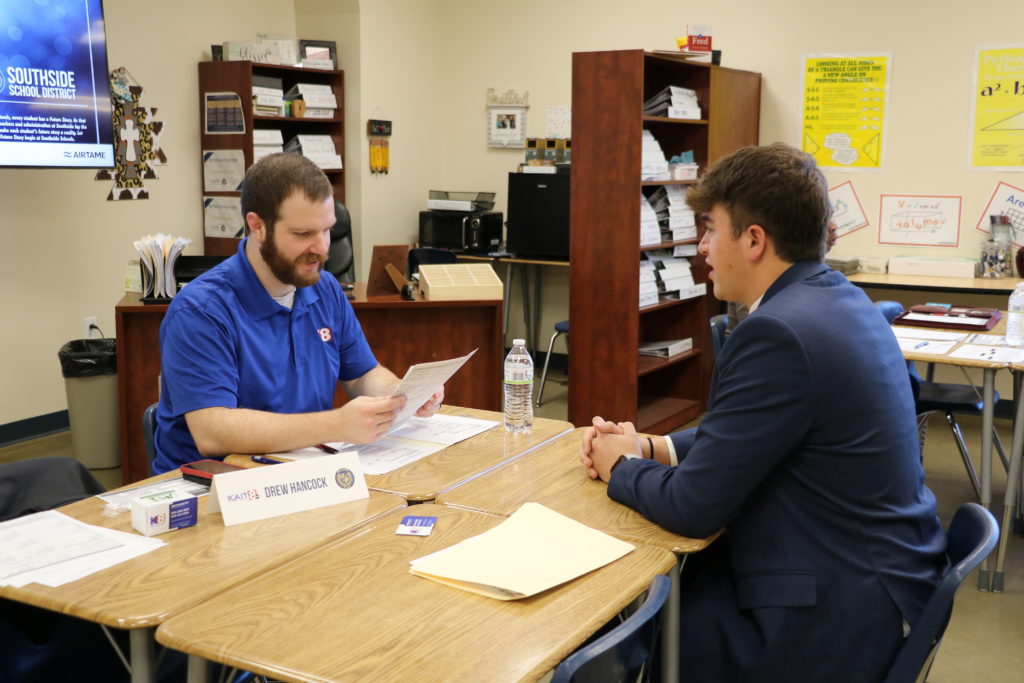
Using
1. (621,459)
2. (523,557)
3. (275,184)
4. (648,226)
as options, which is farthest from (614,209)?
(523,557)

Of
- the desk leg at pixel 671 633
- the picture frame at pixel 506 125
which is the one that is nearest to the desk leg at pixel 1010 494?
the desk leg at pixel 671 633

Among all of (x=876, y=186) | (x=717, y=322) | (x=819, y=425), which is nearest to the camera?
(x=819, y=425)

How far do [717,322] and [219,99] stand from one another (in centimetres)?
342

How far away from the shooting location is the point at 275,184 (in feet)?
7.77

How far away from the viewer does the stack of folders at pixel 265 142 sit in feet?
19.5

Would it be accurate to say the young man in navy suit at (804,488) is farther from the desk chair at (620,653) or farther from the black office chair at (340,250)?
the black office chair at (340,250)

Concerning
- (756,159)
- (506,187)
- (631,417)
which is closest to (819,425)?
(756,159)

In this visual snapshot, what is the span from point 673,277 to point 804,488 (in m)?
3.74

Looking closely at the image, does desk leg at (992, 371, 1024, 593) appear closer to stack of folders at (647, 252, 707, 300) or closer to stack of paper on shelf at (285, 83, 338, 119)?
stack of folders at (647, 252, 707, 300)

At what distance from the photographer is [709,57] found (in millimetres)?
5441

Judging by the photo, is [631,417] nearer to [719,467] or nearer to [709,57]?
[709,57]

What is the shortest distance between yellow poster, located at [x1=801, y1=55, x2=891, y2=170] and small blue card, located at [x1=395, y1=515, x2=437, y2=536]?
4.76 metres

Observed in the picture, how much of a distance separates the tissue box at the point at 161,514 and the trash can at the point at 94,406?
3.06 metres

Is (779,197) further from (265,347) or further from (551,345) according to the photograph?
(551,345)
